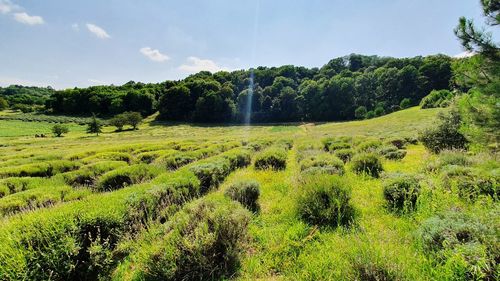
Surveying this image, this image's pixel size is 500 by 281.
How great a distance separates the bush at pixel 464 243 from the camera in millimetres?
3070

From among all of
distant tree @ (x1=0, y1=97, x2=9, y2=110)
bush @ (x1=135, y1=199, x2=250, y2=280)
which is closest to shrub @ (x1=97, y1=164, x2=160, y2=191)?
bush @ (x1=135, y1=199, x2=250, y2=280)

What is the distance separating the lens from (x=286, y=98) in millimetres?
80500

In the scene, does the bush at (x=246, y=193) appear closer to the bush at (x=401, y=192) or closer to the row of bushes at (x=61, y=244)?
the row of bushes at (x=61, y=244)

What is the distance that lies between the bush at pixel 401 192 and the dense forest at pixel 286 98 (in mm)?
67481

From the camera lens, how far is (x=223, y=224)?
4.77 meters

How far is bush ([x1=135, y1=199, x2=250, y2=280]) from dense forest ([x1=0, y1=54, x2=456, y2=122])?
71.0m

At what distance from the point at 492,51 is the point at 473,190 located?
5.92m

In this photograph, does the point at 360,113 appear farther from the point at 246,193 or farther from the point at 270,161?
the point at 246,193

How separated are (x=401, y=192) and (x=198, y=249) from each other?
5.11 metres

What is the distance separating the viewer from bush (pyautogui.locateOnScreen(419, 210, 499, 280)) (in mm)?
3070

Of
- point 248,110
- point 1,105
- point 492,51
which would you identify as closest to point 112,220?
point 492,51

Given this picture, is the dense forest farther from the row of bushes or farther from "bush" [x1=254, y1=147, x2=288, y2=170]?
the row of bushes

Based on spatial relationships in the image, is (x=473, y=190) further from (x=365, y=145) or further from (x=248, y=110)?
(x=248, y=110)

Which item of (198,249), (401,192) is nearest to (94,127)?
(198,249)
